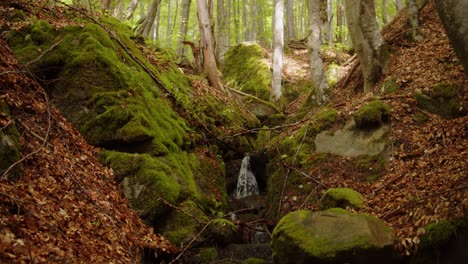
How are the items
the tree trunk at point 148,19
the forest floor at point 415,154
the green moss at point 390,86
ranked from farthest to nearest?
the tree trunk at point 148,19, the green moss at point 390,86, the forest floor at point 415,154

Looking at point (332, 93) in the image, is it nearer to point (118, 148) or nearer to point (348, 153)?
point (348, 153)

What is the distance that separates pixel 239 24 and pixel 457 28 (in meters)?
29.0

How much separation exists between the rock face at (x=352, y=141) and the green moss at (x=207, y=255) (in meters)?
3.27

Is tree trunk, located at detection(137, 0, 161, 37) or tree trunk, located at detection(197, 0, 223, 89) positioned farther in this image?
tree trunk, located at detection(137, 0, 161, 37)

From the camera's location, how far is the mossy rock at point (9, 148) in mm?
4316

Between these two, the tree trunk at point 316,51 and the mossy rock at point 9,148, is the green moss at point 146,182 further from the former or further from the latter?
the tree trunk at point 316,51

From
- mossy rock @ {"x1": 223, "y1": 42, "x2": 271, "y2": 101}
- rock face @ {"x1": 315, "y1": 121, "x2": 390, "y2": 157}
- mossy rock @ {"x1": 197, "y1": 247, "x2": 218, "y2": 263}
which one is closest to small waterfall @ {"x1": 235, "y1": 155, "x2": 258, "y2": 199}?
rock face @ {"x1": 315, "y1": 121, "x2": 390, "y2": 157}

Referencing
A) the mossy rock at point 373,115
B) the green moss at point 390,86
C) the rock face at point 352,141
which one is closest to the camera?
the rock face at point 352,141

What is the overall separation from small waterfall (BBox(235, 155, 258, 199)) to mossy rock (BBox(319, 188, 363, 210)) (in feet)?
13.6

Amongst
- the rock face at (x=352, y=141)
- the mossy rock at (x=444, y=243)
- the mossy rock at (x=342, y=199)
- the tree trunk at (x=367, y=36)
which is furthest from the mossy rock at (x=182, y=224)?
the tree trunk at (x=367, y=36)

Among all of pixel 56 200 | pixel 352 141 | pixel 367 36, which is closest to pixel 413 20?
pixel 367 36

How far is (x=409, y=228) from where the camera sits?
15.8ft

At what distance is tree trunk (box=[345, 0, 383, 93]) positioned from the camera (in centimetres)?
954

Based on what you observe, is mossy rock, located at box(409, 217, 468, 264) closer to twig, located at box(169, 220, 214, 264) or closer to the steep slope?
twig, located at box(169, 220, 214, 264)
